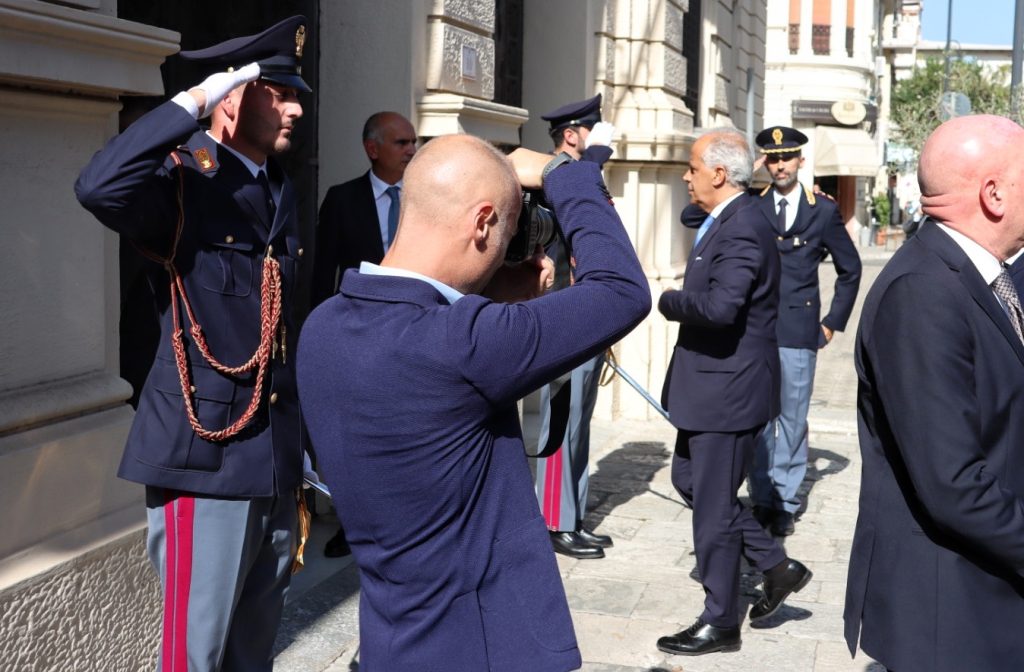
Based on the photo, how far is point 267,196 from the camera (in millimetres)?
3195

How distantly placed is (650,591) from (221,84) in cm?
329

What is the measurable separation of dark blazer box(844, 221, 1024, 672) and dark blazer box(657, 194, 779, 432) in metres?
1.91

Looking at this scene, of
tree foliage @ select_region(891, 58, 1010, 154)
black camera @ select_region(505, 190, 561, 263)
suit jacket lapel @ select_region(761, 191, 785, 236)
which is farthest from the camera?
tree foliage @ select_region(891, 58, 1010, 154)

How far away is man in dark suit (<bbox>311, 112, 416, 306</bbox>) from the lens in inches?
218

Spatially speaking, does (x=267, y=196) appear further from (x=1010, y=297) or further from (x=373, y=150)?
(x=373, y=150)

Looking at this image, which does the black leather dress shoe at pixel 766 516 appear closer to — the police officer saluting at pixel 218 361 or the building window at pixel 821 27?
the police officer saluting at pixel 218 361

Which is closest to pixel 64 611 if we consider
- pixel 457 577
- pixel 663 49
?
pixel 457 577

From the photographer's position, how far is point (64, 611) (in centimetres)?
360

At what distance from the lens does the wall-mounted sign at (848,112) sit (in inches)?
1505

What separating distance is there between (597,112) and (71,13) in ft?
8.98

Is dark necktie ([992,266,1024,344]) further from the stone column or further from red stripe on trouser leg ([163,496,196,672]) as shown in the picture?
the stone column

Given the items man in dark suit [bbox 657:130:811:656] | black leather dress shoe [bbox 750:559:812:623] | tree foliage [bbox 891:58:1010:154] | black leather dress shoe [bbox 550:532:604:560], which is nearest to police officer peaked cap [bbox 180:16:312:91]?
man in dark suit [bbox 657:130:811:656]

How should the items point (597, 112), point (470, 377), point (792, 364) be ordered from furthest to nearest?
→ point (792, 364), point (597, 112), point (470, 377)

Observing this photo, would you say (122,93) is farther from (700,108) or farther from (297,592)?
(700,108)
